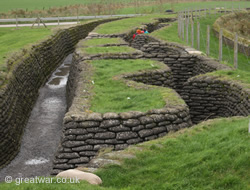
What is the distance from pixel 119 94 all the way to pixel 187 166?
18.5 feet

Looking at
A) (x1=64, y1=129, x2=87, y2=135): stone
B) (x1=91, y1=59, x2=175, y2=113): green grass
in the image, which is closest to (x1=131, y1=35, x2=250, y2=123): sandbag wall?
(x1=91, y1=59, x2=175, y2=113): green grass

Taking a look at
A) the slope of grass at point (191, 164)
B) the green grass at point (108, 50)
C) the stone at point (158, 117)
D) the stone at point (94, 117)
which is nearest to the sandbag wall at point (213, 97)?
the stone at point (158, 117)

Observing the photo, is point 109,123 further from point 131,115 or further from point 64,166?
point 64,166

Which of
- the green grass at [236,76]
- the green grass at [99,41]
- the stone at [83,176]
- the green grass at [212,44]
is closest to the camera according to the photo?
the stone at [83,176]

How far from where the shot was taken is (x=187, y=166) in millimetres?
8188

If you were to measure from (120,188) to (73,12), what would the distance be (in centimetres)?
4879

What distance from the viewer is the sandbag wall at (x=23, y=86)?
16.2 m

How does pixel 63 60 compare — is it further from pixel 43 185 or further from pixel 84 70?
pixel 43 185

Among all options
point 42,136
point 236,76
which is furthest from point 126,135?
point 42,136

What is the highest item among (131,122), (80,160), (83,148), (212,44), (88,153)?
(131,122)

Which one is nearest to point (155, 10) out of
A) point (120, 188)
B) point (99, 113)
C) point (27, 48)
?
point (27, 48)

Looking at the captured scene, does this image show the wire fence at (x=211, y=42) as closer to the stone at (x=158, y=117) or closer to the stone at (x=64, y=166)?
the stone at (x=158, y=117)

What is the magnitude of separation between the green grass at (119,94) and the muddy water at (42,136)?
3.09m

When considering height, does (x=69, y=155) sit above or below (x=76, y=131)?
below
